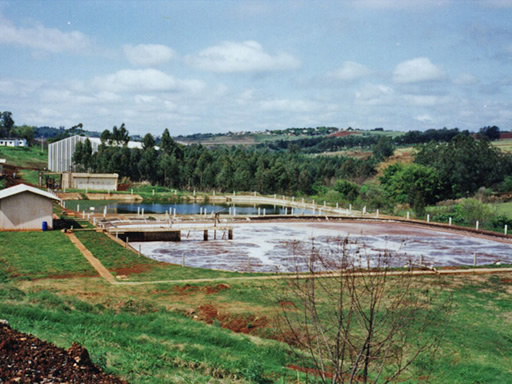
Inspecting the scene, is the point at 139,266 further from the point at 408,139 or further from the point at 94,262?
the point at 408,139

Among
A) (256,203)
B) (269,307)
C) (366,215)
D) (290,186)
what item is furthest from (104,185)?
(269,307)

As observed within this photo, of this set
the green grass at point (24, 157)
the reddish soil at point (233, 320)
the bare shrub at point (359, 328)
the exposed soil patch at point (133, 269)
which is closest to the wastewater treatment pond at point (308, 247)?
the exposed soil patch at point (133, 269)

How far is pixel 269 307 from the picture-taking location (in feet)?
46.5

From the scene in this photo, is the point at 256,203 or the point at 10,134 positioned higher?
the point at 10,134

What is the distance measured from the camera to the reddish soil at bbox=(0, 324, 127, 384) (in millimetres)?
6375

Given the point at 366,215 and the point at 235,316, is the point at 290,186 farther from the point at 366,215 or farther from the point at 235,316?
the point at 235,316

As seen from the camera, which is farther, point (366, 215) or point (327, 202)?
point (327, 202)

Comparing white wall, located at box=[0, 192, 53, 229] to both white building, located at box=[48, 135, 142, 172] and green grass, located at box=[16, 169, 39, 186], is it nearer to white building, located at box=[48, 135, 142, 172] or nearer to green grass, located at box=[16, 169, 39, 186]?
green grass, located at box=[16, 169, 39, 186]

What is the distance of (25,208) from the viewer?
26844mm

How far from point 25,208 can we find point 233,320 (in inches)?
693

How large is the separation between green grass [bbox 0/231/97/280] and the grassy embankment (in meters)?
0.07

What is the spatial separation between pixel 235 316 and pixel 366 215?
105 feet

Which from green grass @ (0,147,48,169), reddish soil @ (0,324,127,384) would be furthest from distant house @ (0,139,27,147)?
reddish soil @ (0,324,127,384)

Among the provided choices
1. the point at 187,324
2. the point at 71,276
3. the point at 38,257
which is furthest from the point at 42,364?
the point at 38,257
